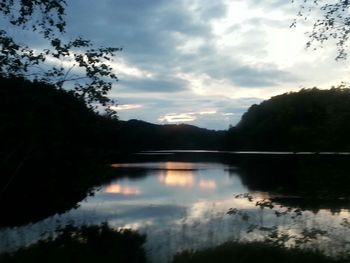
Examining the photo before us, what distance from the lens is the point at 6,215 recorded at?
13547 millimetres

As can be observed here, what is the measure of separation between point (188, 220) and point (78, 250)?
9744 mm

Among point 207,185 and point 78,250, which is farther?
point 207,185

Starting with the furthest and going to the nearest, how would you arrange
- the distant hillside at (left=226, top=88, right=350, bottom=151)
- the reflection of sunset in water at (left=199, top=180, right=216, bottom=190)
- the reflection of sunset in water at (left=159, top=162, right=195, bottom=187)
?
the reflection of sunset in water at (left=159, top=162, right=195, bottom=187) → the reflection of sunset in water at (left=199, top=180, right=216, bottom=190) → the distant hillside at (left=226, top=88, right=350, bottom=151)

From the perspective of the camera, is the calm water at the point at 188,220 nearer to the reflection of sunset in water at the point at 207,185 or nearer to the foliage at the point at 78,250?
the reflection of sunset in water at the point at 207,185

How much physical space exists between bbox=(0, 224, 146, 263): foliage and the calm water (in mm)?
643

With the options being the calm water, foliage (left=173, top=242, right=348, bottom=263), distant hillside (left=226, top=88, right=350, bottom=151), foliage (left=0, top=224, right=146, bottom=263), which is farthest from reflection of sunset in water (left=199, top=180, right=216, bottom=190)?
distant hillside (left=226, top=88, right=350, bottom=151)

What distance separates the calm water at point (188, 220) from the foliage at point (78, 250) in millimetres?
643

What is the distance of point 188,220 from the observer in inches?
722

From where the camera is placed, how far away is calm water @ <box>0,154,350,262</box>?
35.0ft

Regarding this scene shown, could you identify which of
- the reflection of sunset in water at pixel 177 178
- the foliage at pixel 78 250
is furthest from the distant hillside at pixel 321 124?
the reflection of sunset in water at pixel 177 178

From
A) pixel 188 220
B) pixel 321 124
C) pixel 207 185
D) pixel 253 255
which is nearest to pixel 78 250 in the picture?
pixel 253 255

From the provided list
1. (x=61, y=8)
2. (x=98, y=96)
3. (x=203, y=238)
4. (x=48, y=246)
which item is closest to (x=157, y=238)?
(x=203, y=238)

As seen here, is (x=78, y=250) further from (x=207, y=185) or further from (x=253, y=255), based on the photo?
(x=207, y=185)

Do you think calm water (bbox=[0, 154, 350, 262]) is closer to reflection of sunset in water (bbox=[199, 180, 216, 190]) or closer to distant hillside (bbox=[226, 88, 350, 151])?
reflection of sunset in water (bbox=[199, 180, 216, 190])
